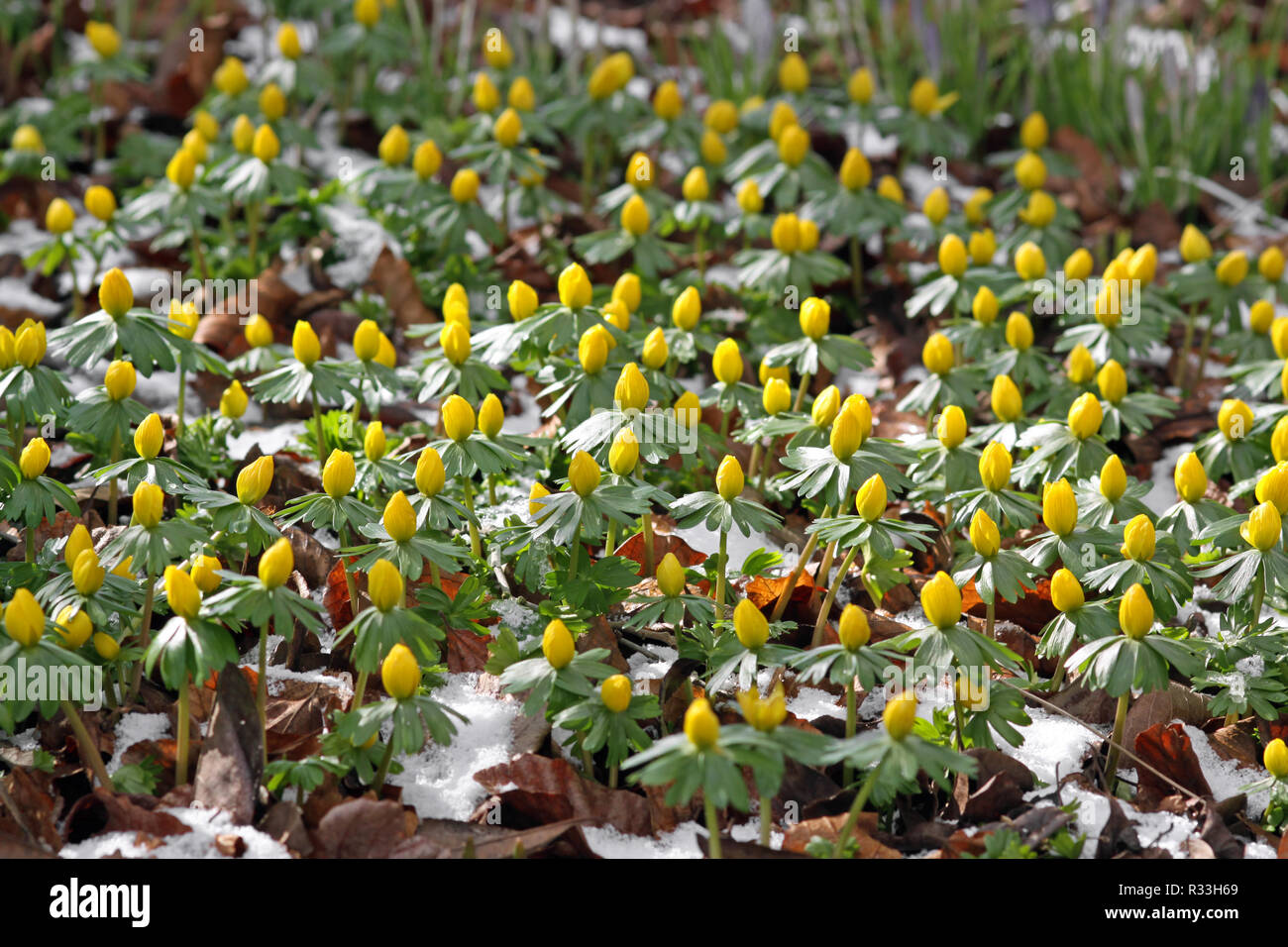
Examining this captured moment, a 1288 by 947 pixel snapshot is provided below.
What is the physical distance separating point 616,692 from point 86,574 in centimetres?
76

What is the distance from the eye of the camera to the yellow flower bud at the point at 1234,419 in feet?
7.89

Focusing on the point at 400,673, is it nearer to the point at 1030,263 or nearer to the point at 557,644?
the point at 557,644

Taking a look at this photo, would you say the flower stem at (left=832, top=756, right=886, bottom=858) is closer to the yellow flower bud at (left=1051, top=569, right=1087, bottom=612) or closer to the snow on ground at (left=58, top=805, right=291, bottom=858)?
the yellow flower bud at (left=1051, top=569, right=1087, bottom=612)

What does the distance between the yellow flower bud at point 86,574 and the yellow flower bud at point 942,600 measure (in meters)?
1.16

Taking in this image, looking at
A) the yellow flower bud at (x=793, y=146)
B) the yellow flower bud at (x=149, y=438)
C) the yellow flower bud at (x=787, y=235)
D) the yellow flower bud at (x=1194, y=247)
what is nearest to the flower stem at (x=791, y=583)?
the yellow flower bud at (x=787, y=235)

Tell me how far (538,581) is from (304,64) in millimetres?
2088

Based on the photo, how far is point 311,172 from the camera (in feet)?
12.8

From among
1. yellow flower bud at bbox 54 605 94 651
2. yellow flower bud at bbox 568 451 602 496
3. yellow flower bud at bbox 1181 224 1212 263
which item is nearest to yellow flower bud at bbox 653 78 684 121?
yellow flower bud at bbox 1181 224 1212 263

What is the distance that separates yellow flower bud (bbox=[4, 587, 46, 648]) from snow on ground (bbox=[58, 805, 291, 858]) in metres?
0.31

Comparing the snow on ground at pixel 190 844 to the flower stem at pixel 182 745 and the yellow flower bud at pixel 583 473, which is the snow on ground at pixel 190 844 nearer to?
the flower stem at pixel 182 745

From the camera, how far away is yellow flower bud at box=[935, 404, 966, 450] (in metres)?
2.21

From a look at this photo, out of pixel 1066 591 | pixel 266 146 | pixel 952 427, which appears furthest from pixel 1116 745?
pixel 266 146

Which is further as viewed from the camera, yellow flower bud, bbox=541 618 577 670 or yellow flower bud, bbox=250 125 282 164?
yellow flower bud, bbox=250 125 282 164
